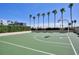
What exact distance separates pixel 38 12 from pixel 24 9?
2.59ft

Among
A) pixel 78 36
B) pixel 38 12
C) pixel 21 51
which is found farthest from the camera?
pixel 78 36

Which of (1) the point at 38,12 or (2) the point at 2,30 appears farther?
(2) the point at 2,30

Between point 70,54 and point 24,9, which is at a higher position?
point 24,9

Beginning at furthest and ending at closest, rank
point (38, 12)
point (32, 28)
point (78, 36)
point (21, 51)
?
1. point (78, 36)
2. point (32, 28)
3. point (38, 12)
4. point (21, 51)

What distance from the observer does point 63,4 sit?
933cm

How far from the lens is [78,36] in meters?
13.7

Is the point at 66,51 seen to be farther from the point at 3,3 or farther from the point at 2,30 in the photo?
the point at 2,30

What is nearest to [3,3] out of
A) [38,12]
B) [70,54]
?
[38,12]
